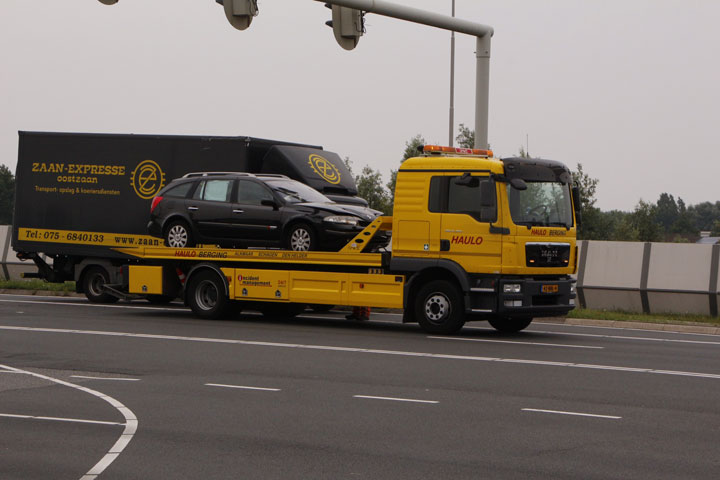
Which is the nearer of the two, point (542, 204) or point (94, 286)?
point (542, 204)

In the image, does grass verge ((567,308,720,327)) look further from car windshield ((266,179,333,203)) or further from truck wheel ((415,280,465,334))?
car windshield ((266,179,333,203))

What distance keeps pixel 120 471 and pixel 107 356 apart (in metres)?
7.18

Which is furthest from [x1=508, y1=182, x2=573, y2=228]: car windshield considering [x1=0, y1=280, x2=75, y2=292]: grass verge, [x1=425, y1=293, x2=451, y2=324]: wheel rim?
[x1=0, y1=280, x2=75, y2=292]: grass verge

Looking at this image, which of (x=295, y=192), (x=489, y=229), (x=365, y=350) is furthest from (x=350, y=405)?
(x=295, y=192)

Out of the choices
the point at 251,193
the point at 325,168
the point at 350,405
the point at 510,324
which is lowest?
the point at 350,405

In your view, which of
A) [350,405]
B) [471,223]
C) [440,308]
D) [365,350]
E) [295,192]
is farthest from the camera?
[295,192]

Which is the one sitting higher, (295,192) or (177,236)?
(295,192)

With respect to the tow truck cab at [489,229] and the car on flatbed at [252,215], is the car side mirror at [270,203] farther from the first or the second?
the tow truck cab at [489,229]

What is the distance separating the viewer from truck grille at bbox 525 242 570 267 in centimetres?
1727

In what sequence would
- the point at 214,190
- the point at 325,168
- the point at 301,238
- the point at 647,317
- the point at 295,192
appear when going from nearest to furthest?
the point at 301,238 → the point at 295,192 → the point at 214,190 → the point at 325,168 → the point at 647,317

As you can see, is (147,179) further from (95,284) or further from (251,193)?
(251,193)

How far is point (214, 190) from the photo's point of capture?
20125 mm

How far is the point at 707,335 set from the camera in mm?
20219

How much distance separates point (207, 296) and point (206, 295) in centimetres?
3
